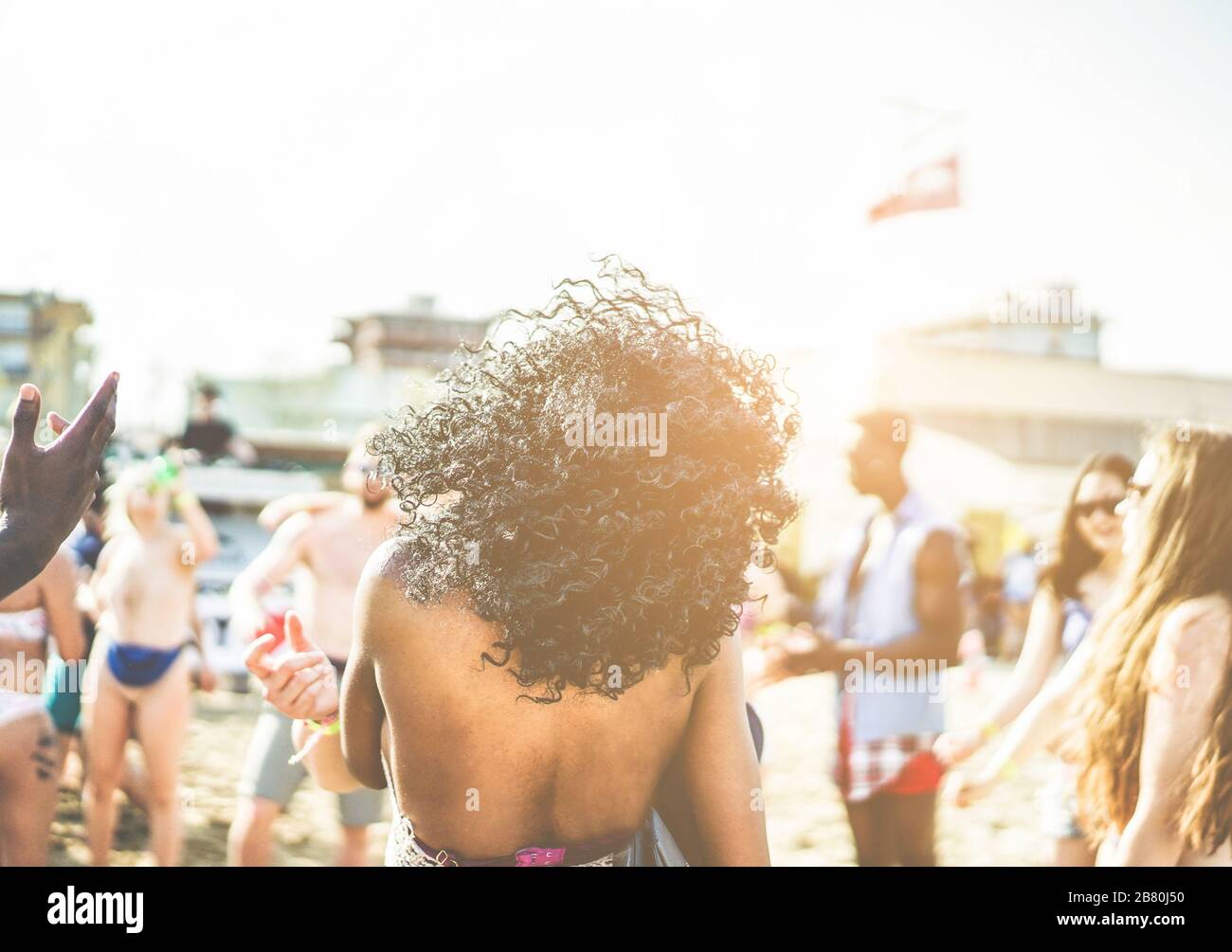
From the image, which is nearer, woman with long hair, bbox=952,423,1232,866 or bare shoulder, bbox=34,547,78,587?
woman with long hair, bbox=952,423,1232,866

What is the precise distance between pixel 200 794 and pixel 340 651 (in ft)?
5.52

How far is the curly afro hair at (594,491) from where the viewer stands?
5.20 ft

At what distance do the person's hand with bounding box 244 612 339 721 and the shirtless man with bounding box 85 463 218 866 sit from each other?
1.99 m

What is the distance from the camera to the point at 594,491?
1.61 meters

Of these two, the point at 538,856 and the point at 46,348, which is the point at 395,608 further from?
the point at 46,348

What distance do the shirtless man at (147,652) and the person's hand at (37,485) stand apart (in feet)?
6.52

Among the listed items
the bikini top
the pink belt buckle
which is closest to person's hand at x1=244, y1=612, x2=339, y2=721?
the bikini top

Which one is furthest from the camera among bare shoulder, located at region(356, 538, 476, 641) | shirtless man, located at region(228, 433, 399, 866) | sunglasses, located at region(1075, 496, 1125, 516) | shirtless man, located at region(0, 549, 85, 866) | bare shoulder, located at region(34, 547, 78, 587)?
shirtless man, located at region(228, 433, 399, 866)

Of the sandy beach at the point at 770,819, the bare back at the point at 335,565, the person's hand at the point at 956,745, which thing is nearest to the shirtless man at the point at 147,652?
the sandy beach at the point at 770,819

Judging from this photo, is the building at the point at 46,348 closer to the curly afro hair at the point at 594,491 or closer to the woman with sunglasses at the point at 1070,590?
the curly afro hair at the point at 594,491

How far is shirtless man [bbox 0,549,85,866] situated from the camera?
8.48 ft

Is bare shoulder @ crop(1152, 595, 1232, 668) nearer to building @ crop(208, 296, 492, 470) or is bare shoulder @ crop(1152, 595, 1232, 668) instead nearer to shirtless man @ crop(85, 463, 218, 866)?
building @ crop(208, 296, 492, 470)

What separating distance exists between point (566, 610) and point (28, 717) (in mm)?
1783

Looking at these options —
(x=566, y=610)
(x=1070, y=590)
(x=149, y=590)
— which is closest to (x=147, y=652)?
(x=149, y=590)
